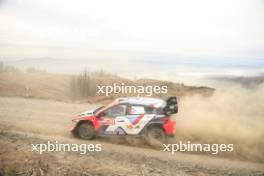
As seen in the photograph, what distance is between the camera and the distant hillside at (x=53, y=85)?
8.69 m

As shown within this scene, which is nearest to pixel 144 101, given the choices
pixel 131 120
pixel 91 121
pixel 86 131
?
pixel 131 120

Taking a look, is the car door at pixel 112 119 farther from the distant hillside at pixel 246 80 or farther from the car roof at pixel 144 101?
the distant hillside at pixel 246 80

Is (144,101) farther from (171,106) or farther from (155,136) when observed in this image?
(155,136)

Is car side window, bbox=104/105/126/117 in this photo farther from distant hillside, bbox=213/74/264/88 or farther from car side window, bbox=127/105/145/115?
distant hillside, bbox=213/74/264/88

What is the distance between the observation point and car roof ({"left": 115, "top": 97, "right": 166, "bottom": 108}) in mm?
8691

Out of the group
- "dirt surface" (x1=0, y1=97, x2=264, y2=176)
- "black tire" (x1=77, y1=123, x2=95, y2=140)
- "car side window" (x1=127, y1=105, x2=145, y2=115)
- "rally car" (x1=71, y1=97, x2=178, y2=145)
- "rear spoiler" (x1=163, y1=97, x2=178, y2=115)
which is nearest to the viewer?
"dirt surface" (x1=0, y1=97, x2=264, y2=176)

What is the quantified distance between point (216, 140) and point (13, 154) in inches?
151

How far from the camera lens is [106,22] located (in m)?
8.87

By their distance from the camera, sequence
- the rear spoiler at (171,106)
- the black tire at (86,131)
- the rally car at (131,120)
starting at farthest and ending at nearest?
1. the black tire at (86,131)
2. the rally car at (131,120)
3. the rear spoiler at (171,106)

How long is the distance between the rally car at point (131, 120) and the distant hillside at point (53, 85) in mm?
295

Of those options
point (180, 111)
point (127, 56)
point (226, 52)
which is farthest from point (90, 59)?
point (226, 52)

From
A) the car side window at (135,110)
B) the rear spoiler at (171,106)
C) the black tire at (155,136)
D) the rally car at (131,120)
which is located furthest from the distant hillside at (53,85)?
the black tire at (155,136)

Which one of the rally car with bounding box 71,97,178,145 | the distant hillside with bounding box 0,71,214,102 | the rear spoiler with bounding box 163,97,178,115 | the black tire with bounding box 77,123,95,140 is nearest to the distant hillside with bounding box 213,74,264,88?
the distant hillside with bounding box 0,71,214,102

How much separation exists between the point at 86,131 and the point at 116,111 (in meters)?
0.72
